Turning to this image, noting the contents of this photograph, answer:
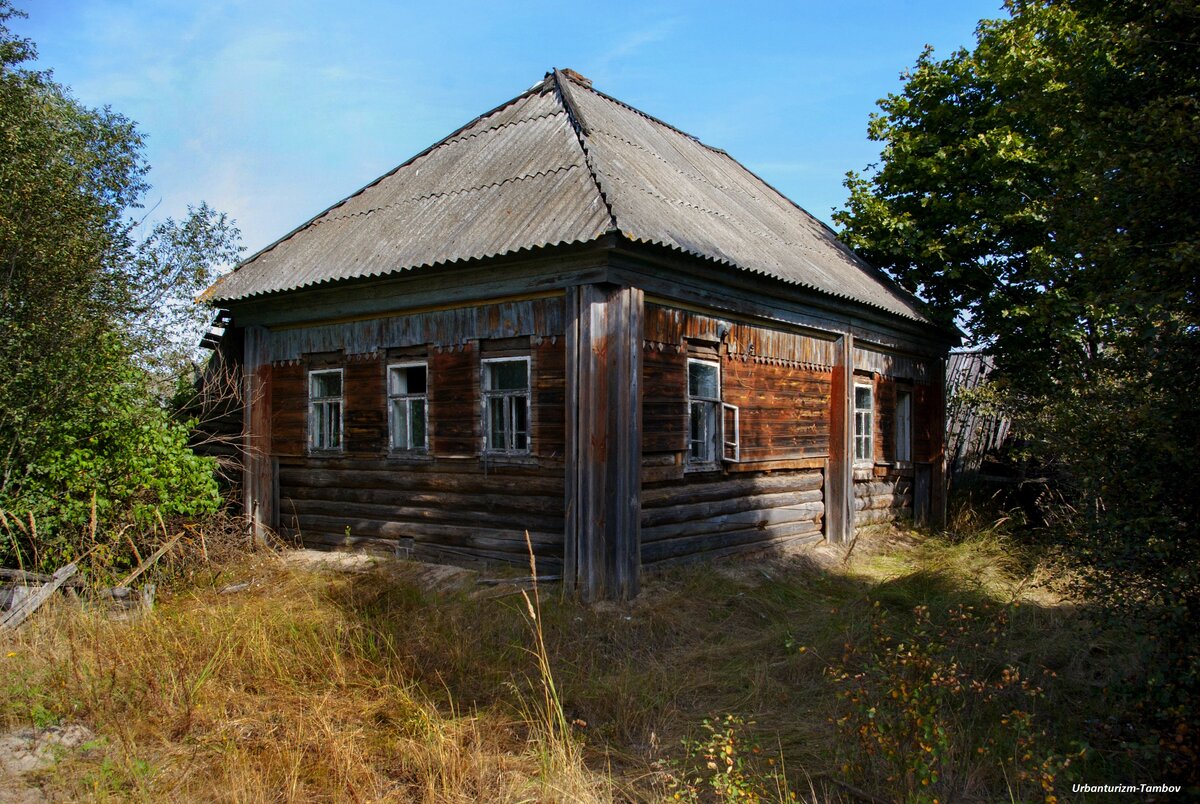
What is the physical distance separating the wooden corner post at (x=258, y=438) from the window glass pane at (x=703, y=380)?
5679 millimetres

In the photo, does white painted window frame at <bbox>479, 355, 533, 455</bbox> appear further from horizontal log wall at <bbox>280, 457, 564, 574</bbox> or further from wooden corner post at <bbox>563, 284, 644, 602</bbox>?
wooden corner post at <bbox>563, 284, 644, 602</bbox>

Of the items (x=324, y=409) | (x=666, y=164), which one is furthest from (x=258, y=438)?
(x=666, y=164)

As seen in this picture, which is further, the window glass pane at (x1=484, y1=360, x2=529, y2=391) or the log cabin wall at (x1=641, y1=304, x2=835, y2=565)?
the window glass pane at (x1=484, y1=360, x2=529, y2=391)

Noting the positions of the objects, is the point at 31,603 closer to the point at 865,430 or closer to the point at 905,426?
the point at 865,430

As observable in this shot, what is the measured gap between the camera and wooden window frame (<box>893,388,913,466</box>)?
13.5m

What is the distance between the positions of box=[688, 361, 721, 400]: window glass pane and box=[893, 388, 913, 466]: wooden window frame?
215 inches

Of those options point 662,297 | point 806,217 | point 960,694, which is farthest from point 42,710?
point 806,217

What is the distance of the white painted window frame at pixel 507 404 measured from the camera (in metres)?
8.34

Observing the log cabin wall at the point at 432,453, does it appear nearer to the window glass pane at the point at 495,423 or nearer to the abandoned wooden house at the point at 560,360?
the abandoned wooden house at the point at 560,360

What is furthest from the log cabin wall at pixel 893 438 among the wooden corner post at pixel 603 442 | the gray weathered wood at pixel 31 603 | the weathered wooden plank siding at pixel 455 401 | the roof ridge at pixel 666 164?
the gray weathered wood at pixel 31 603

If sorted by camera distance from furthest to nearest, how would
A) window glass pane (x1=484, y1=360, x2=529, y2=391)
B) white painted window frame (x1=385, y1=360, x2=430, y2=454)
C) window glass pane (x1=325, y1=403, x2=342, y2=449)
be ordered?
window glass pane (x1=325, y1=403, x2=342, y2=449) < white painted window frame (x1=385, y1=360, x2=430, y2=454) < window glass pane (x1=484, y1=360, x2=529, y2=391)

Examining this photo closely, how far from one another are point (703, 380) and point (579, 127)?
3.33 m

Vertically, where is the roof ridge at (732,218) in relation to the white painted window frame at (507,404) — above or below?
above

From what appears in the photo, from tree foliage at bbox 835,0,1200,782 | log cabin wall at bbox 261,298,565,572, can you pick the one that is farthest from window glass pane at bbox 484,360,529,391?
tree foliage at bbox 835,0,1200,782
